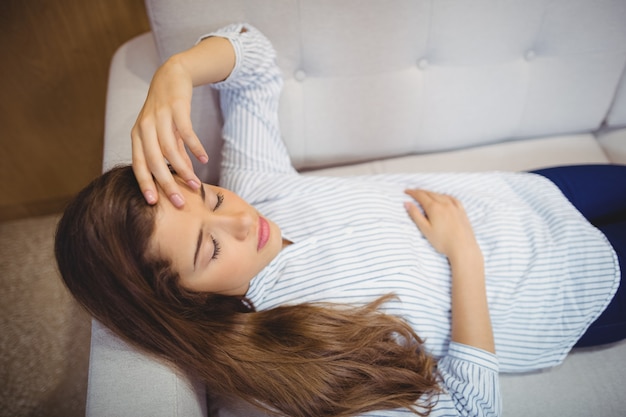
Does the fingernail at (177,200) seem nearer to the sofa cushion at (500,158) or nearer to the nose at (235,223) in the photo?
the nose at (235,223)

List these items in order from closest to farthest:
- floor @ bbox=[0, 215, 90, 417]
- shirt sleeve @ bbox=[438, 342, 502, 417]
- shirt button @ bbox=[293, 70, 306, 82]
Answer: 1. shirt sleeve @ bbox=[438, 342, 502, 417]
2. shirt button @ bbox=[293, 70, 306, 82]
3. floor @ bbox=[0, 215, 90, 417]

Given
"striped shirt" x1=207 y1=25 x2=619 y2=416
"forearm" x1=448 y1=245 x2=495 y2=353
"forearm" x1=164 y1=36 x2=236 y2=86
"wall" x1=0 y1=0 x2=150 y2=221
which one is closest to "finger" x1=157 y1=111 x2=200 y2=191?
"forearm" x1=164 y1=36 x2=236 y2=86

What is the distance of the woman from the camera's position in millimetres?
627

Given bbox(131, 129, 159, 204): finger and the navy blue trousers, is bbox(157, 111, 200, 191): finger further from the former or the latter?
the navy blue trousers

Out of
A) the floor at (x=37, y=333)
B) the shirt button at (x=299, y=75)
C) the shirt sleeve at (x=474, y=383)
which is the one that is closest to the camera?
the shirt sleeve at (x=474, y=383)

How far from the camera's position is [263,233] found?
0.77 meters

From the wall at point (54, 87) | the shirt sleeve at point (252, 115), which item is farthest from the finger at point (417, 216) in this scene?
the wall at point (54, 87)

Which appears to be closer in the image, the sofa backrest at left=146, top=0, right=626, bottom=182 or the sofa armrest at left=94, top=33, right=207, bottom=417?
the sofa armrest at left=94, top=33, right=207, bottom=417

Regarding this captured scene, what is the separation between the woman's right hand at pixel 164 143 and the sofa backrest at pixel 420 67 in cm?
27

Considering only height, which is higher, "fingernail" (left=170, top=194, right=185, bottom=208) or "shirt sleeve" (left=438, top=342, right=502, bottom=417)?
"fingernail" (left=170, top=194, right=185, bottom=208)

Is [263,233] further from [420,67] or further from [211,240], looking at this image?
[420,67]

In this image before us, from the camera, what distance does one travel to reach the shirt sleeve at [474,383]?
2.30ft

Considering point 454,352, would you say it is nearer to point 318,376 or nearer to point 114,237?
point 318,376

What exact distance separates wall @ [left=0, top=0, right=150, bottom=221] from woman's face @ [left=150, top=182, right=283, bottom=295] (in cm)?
73
